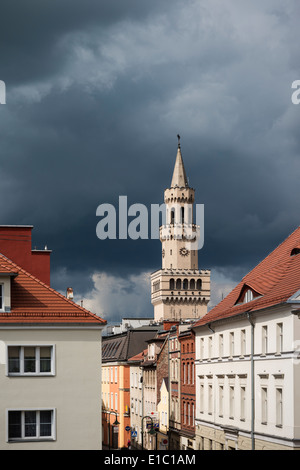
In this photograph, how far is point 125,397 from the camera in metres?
103

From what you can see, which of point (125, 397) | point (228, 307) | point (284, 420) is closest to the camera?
point (284, 420)

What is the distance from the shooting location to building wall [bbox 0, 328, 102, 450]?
111ft

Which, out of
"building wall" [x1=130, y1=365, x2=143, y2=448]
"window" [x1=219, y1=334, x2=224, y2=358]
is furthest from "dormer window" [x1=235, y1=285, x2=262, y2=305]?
"building wall" [x1=130, y1=365, x2=143, y2=448]

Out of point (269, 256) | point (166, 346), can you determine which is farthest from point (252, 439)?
point (166, 346)

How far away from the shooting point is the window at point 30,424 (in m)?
33.5

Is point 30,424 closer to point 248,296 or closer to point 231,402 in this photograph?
point 248,296

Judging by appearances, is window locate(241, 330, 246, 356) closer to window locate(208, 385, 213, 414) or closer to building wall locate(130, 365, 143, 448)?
window locate(208, 385, 213, 414)

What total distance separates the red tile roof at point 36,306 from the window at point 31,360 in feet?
3.47

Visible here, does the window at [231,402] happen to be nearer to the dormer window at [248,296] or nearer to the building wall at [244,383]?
the building wall at [244,383]

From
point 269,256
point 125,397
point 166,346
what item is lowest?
point 125,397

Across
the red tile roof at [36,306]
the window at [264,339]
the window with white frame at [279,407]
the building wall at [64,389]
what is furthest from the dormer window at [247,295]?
the building wall at [64,389]
